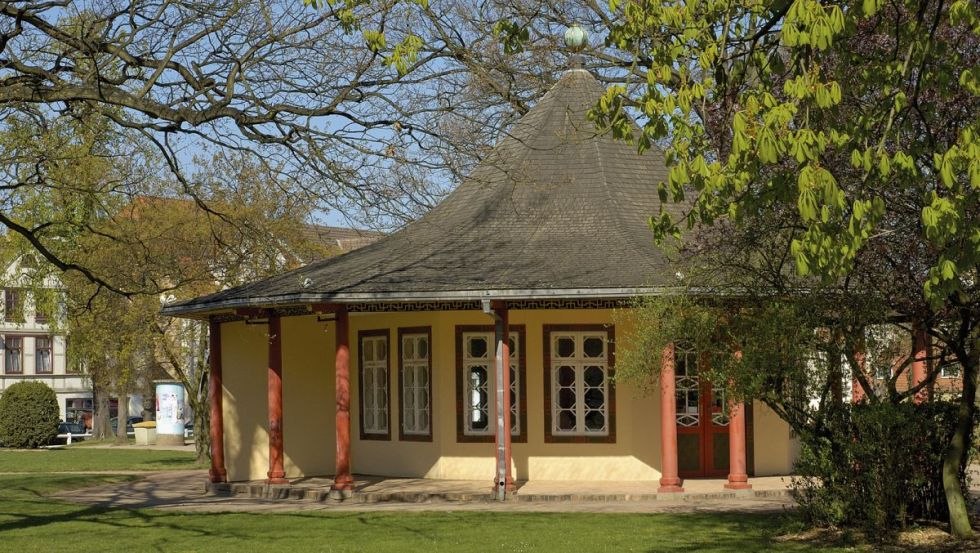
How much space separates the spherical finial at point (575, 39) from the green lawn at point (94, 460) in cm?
1247

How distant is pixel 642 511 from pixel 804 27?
32.2 ft

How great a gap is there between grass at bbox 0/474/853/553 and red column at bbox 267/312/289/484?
7.46 feet

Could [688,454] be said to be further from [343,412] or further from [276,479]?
[276,479]

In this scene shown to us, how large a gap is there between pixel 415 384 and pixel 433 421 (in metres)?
0.72

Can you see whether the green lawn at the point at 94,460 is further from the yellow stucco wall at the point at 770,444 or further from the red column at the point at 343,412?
the yellow stucco wall at the point at 770,444

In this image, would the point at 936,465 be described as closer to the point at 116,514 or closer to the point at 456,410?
the point at 456,410

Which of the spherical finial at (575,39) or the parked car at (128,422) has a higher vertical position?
the spherical finial at (575,39)

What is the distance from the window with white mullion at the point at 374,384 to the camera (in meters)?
21.5

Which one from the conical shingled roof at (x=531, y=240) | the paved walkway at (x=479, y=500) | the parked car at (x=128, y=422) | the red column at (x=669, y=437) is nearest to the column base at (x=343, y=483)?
the paved walkway at (x=479, y=500)

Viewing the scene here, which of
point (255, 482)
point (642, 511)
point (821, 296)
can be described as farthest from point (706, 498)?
point (255, 482)

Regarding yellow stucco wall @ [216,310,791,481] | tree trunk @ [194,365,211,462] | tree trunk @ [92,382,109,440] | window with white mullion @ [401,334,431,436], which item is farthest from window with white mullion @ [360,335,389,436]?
tree trunk @ [92,382,109,440]

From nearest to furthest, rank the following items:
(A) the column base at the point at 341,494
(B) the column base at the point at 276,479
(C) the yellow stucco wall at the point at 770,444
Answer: (A) the column base at the point at 341,494, (B) the column base at the point at 276,479, (C) the yellow stucco wall at the point at 770,444

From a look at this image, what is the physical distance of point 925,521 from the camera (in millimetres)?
13383

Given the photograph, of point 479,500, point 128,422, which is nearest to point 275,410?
point 479,500
